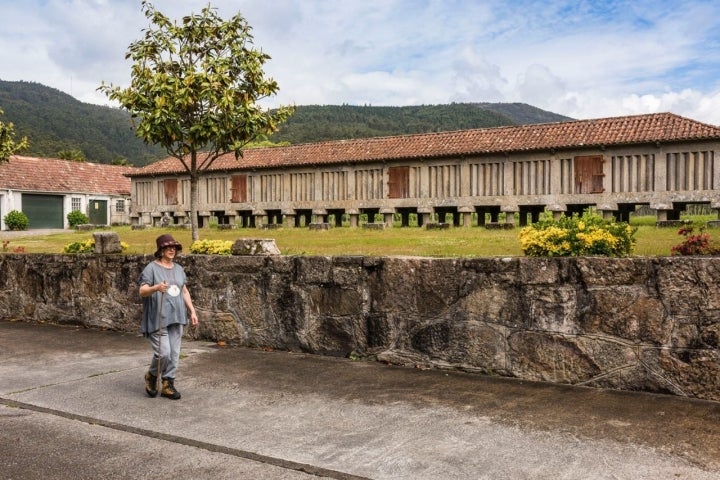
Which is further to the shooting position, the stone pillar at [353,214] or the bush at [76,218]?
the bush at [76,218]

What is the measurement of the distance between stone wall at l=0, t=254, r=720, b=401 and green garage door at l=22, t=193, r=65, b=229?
39.1m

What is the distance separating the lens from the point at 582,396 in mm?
5504

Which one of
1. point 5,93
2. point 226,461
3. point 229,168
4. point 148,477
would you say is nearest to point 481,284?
point 226,461

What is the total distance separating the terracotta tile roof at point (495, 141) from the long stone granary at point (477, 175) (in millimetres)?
43

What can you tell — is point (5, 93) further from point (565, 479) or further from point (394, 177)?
point (565, 479)

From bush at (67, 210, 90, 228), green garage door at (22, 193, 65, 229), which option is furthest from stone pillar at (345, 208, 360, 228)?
green garage door at (22, 193, 65, 229)

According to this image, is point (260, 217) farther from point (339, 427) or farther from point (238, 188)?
point (339, 427)

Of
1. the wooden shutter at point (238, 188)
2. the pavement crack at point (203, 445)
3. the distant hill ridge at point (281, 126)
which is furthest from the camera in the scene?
the distant hill ridge at point (281, 126)

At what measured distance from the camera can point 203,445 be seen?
14.4 ft

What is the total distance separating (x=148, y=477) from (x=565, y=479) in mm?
2508

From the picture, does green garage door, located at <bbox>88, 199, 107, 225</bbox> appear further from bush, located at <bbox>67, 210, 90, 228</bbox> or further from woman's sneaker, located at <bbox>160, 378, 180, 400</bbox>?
woman's sneaker, located at <bbox>160, 378, 180, 400</bbox>

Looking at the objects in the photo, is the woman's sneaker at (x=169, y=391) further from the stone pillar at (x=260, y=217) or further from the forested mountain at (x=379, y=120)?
the forested mountain at (x=379, y=120)

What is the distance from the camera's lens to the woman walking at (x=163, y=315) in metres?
5.73

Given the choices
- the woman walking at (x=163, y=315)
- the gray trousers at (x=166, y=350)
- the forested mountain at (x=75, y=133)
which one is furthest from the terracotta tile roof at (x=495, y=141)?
the forested mountain at (x=75, y=133)
